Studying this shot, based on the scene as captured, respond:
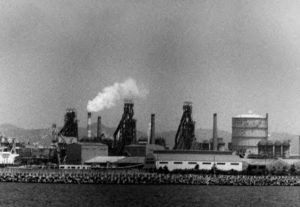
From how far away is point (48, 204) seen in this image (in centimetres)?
5694

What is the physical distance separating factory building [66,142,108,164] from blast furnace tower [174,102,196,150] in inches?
618

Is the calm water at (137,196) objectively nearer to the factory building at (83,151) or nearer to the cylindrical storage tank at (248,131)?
the factory building at (83,151)

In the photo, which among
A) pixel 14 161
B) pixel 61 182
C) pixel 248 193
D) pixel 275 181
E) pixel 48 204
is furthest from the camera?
pixel 14 161

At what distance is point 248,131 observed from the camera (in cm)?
13688

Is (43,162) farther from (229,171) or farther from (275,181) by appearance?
(275,181)

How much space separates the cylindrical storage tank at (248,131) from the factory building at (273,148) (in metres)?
2.37

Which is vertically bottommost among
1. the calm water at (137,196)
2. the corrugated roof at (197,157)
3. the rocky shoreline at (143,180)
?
the calm water at (137,196)

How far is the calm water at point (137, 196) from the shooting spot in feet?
194

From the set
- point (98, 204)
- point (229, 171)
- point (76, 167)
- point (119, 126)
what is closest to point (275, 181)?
point (229, 171)

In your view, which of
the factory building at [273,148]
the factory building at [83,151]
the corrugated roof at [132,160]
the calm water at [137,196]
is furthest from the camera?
the factory building at [83,151]

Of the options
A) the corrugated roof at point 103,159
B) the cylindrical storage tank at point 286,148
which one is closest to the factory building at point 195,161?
the corrugated roof at point 103,159

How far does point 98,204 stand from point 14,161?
294 feet

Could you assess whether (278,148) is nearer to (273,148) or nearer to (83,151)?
(273,148)

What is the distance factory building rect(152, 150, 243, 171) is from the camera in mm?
113125
